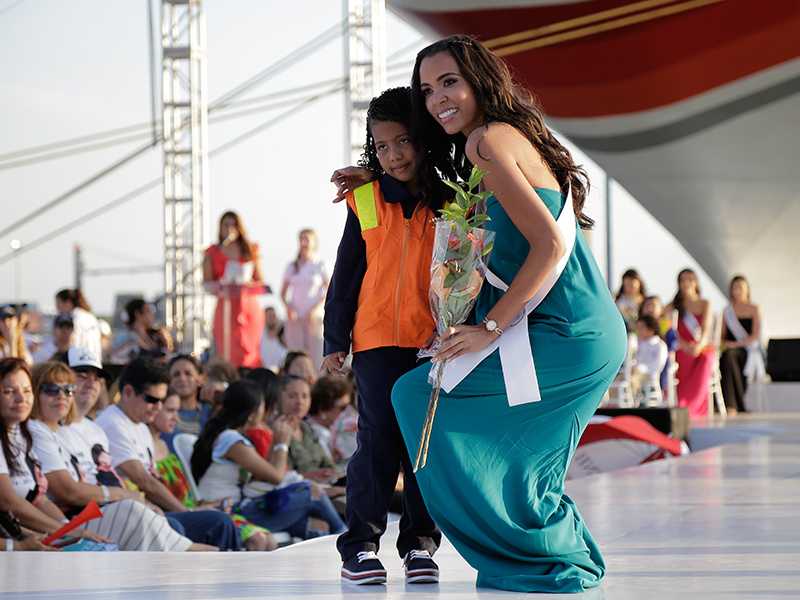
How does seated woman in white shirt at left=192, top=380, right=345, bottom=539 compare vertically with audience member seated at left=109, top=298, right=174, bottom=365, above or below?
below

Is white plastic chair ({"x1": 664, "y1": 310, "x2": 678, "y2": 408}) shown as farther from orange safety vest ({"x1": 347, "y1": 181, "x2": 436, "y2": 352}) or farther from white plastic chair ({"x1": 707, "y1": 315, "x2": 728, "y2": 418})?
orange safety vest ({"x1": 347, "y1": 181, "x2": 436, "y2": 352})

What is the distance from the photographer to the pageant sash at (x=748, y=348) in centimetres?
1083

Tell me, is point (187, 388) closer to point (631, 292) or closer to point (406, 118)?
point (406, 118)

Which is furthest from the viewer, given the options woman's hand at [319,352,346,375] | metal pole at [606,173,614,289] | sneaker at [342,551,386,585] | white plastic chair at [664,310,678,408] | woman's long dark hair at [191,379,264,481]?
metal pole at [606,173,614,289]

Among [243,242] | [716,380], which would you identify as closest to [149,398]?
[243,242]

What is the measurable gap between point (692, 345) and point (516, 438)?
27.3 ft

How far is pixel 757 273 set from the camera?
12680 mm

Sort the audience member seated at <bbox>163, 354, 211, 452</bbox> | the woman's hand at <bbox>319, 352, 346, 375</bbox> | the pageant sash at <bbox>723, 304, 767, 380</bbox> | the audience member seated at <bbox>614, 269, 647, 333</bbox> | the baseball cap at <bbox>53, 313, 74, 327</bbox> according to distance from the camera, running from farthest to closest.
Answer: the pageant sash at <bbox>723, 304, 767, 380</bbox> → the audience member seated at <bbox>614, 269, 647, 333</bbox> → the baseball cap at <bbox>53, 313, 74, 327</bbox> → the audience member seated at <bbox>163, 354, 211, 452</bbox> → the woman's hand at <bbox>319, 352, 346, 375</bbox>

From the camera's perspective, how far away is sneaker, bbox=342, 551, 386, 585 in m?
2.34

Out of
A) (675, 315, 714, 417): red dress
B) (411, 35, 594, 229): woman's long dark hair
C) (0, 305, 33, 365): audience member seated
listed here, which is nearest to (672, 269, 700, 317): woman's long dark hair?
(675, 315, 714, 417): red dress

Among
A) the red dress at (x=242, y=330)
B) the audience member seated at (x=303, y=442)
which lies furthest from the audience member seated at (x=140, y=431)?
the red dress at (x=242, y=330)

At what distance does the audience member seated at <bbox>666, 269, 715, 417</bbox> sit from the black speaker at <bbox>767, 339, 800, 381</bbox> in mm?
1843

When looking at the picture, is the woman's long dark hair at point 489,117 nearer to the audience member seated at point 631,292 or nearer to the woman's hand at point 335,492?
the woman's hand at point 335,492

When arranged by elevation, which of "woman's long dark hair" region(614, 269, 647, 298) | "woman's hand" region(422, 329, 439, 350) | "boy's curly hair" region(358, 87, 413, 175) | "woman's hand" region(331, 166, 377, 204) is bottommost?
"woman's hand" region(422, 329, 439, 350)
